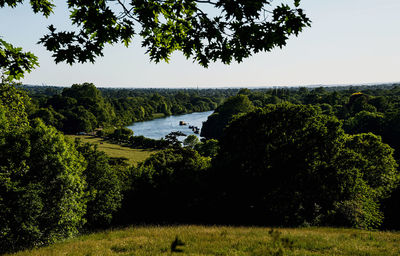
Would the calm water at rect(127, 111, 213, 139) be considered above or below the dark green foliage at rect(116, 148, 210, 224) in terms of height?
below

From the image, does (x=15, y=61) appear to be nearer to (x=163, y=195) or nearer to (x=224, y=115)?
(x=163, y=195)

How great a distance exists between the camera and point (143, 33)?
6.86 m

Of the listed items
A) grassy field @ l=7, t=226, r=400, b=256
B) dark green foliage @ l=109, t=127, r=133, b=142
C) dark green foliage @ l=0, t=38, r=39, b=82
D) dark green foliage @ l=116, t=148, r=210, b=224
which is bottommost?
dark green foliage @ l=109, t=127, r=133, b=142

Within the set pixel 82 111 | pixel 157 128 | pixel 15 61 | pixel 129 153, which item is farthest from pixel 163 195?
pixel 157 128

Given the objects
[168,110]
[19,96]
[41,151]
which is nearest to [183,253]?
[41,151]

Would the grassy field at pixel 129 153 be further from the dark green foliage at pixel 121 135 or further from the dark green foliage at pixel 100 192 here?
the dark green foliage at pixel 100 192

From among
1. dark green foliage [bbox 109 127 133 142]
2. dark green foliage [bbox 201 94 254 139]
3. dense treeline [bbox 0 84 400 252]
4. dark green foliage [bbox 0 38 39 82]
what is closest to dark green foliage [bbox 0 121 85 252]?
dense treeline [bbox 0 84 400 252]

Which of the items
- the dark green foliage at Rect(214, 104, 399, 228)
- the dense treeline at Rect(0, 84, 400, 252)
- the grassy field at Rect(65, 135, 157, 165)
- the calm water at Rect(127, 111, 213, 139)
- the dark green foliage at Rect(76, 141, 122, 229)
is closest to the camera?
the dense treeline at Rect(0, 84, 400, 252)

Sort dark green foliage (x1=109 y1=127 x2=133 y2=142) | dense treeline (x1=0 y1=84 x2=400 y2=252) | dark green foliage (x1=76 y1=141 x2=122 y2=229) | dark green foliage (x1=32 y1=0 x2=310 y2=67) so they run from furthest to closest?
dark green foliage (x1=109 y1=127 x2=133 y2=142), dark green foliage (x1=76 y1=141 x2=122 y2=229), dense treeline (x1=0 y1=84 x2=400 y2=252), dark green foliage (x1=32 y1=0 x2=310 y2=67)

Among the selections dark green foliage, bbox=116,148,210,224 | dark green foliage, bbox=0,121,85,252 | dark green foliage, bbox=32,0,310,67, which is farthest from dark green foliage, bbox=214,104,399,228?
dark green foliage, bbox=32,0,310,67

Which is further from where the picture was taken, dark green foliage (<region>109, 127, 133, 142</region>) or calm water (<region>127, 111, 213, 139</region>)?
calm water (<region>127, 111, 213, 139</region>)

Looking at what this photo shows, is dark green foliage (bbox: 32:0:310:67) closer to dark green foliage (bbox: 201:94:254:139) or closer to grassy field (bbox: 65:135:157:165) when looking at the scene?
grassy field (bbox: 65:135:157:165)

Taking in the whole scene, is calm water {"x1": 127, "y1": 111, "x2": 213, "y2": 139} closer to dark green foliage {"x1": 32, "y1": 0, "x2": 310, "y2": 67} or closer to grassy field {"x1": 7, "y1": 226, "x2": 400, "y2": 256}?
grassy field {"x1": 7, "y1": 226, "x2": 400, "y2": 256}

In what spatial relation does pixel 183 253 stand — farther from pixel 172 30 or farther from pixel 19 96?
pixel 19 96
